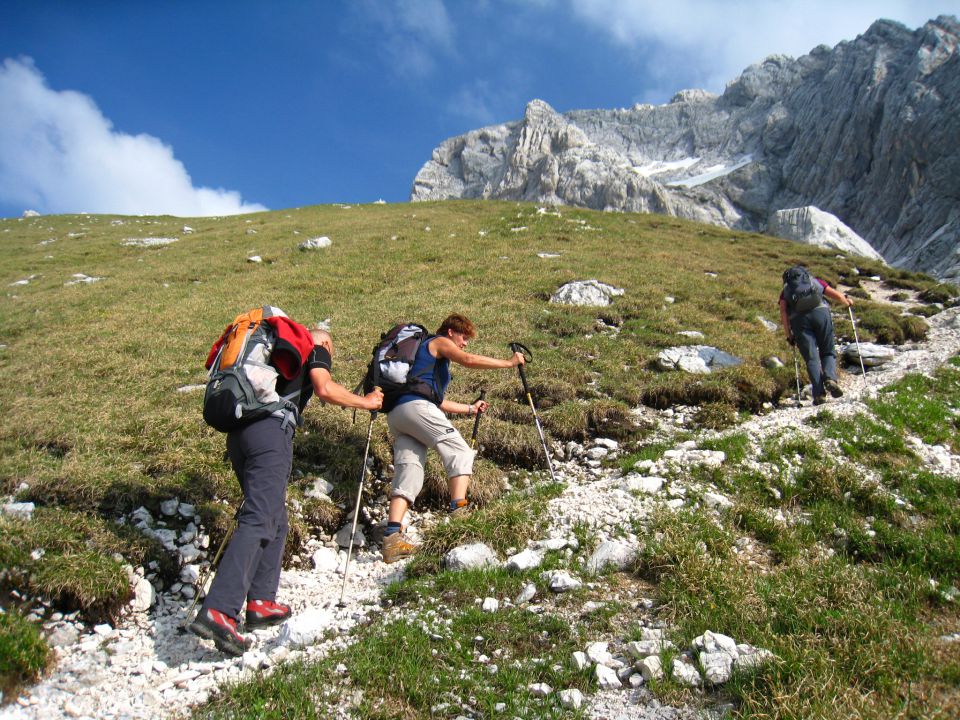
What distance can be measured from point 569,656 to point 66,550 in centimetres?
518

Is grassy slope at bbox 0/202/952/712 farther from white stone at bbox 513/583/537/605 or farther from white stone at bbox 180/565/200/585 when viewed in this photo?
white stone at bbox 513/583/537/605

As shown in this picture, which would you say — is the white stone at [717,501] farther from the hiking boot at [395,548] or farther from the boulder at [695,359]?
the boulder at [695,359]

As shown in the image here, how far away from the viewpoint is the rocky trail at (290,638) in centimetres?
407

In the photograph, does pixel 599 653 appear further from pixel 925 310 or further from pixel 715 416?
pixel 925 310

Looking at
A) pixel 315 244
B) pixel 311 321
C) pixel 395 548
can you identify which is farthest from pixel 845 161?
pixel 395 548

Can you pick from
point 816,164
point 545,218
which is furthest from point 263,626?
point 816,164

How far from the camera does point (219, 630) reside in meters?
4.55

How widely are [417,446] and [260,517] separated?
239 cm

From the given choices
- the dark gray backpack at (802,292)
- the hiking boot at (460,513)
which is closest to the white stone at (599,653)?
the hiking boot at (460,513)

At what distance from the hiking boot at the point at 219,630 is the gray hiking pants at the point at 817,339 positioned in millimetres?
11549

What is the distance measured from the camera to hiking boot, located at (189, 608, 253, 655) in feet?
14.9

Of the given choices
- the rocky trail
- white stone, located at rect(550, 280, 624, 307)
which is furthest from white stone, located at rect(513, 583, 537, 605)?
white stone, located at rect(550, 280, 624, 307)

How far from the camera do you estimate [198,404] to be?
32.8 feet

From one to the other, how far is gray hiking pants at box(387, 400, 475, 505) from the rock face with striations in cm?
9719
